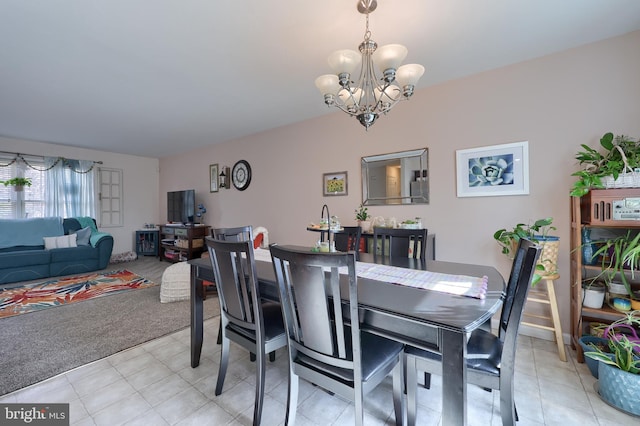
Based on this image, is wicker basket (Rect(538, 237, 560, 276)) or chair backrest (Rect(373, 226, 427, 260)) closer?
wicker basket (Rect(538, 237, 560, 276))

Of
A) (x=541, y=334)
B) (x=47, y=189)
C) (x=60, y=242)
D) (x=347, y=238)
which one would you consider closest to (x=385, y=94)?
(x=347, y=238)

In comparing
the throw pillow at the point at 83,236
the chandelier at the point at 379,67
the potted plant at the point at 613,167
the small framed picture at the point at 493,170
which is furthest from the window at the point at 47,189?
the potted plant at the point at 613,167

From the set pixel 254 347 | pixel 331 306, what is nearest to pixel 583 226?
pixel 331 306

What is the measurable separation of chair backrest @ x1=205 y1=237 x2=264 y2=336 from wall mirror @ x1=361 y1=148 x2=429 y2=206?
6.82ft

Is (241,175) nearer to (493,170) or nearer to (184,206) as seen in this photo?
(184,206)

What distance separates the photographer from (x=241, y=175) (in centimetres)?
477

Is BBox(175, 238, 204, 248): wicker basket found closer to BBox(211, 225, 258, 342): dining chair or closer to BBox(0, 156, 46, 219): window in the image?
BBox(0, 156, 46, 219): window

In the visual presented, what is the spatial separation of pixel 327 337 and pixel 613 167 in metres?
2.17

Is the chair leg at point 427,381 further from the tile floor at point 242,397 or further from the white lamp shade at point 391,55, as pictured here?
the white lamp shade at point 391,55

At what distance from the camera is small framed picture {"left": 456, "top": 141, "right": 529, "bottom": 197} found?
7.81 feet

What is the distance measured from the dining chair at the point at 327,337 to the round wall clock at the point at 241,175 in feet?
12.1

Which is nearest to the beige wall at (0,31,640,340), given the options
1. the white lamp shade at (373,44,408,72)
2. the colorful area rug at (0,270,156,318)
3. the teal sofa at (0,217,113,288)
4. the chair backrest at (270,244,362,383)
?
the white lamp shade at (373,44,408,72)

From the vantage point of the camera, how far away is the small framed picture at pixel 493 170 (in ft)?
7.81

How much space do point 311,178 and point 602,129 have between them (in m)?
2.89
